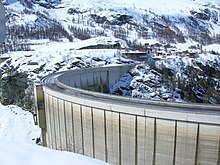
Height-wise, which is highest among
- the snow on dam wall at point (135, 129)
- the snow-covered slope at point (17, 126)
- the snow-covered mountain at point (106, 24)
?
the snow-covered mountain at point (106, 24)

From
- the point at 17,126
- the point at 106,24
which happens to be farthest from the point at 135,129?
the point at 106,24

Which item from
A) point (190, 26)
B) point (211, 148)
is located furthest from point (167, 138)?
point (190, 26)

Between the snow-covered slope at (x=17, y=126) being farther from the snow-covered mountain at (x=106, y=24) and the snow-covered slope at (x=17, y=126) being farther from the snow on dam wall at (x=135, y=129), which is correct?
the snow-covered mountain at (x=106, y=24)

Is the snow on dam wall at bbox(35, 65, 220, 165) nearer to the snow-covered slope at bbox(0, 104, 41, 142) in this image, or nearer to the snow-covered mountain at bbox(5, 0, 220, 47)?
the snow-covered slope at bbox(0, 104, 41, 142)

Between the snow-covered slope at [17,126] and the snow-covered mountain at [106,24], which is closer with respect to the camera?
the snow-covered slope at [17,126]

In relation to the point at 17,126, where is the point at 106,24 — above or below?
above

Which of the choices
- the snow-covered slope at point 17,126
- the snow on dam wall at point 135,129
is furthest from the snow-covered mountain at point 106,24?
the snow on dam wall at point 135,129

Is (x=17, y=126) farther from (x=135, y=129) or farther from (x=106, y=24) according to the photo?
(x=106, y=24)

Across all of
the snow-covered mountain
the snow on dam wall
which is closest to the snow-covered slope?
the snow on dam wall
